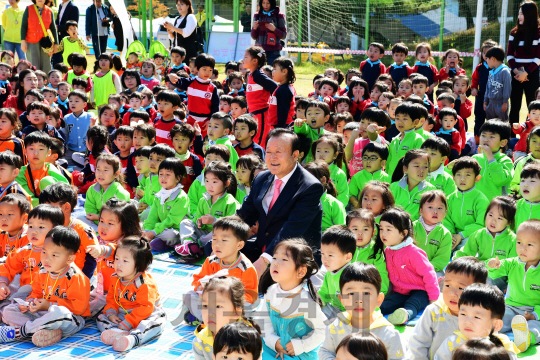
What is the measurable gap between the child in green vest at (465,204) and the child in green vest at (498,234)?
22.2 inches

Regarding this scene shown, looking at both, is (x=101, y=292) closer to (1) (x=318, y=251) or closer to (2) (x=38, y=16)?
(1) (x=318, y=251)

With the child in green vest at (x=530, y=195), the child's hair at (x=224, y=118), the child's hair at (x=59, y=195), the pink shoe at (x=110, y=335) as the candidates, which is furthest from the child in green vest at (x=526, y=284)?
the child's hair at (x=224, y=118)

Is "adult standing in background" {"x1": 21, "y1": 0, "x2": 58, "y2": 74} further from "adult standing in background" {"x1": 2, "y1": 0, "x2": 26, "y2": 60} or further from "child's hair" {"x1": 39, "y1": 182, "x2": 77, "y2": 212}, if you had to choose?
"child's hair" {"x1": 39, "y1": 182, "x2": 77, "y2": 212}

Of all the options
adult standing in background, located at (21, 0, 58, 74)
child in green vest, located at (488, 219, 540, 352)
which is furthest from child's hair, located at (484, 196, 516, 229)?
adult standing in background, located at (21, 0, 58, 74)

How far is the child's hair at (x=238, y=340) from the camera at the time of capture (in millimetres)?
2232

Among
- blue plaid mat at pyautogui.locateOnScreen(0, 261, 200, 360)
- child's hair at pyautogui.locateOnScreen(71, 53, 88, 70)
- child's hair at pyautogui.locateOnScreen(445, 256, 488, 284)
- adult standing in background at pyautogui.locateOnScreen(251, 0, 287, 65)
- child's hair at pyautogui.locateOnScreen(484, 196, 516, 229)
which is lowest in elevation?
blue plaid mat at pyautogui.locateOnScreen(0, 261, 200, 360)

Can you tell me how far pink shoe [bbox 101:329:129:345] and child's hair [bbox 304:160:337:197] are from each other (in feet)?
6.11

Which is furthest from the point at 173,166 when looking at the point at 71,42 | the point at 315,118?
the point at 71,42

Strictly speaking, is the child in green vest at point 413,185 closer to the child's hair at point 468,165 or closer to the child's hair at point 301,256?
the child's hair at point 468,165

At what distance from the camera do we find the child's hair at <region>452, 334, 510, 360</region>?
207 cm

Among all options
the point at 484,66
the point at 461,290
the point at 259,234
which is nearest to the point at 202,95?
the point at 259,234

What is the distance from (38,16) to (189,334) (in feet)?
25.5

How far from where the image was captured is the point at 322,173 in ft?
14.8

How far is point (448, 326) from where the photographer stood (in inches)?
108
